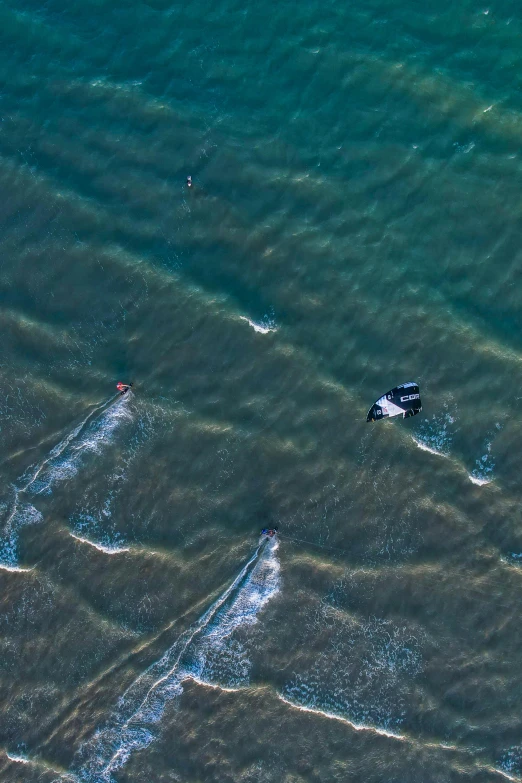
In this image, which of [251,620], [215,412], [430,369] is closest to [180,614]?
[251,620]

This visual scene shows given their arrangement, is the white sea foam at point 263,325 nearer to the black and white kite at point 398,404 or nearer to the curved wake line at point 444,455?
the black and white kite at point 398,404

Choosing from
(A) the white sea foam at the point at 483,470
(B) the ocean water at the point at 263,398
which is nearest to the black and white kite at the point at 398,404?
(B) the ocean water at the point at 263,398

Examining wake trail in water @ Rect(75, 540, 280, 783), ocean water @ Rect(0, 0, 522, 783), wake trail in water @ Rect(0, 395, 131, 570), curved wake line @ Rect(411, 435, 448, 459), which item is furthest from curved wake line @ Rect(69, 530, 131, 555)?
curved wake line @ Rect(411, 435, 448, 459)

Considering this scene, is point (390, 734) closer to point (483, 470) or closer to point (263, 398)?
point (483, 470)

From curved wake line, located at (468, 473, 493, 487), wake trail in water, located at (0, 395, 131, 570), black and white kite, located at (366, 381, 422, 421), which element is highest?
black and white kite, located at (366, 381, 422, 421)

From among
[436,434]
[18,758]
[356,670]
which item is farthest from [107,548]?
[436,434]

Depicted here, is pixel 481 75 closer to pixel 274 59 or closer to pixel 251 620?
pixel 274 59

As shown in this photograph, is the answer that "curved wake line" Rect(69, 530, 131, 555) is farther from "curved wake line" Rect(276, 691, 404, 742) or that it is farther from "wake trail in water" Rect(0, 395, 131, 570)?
"curved wake line" Rect(276, 691, 404, 742)
